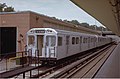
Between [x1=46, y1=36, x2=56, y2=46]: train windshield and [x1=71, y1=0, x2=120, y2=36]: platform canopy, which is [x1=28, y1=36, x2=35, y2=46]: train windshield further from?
[x1=71, y1=0, x2=120, y2=36]: platform canopy

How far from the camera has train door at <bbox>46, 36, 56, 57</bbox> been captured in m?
17.6

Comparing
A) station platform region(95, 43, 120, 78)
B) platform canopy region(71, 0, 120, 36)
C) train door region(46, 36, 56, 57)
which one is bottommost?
station platform region(95, 43, 120, 78)

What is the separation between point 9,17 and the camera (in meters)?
24.9

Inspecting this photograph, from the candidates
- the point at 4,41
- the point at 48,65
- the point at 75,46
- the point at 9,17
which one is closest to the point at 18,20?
the point at 9,17

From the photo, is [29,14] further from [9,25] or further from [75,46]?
[75,46]

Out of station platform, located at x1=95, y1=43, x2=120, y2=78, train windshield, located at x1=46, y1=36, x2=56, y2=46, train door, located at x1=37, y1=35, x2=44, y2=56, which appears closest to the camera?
station platform, located at x1=95, y1=43, x2=120, y2=78

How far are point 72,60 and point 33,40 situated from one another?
4785mm

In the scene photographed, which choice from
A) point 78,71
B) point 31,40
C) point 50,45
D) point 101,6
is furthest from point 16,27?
point 101,6

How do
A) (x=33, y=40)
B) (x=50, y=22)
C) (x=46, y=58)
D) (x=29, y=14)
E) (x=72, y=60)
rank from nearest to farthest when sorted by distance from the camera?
(x=46, y=58), (x=33, y=40), (x=72, y=60), (x=29, y=14), (x=50, y=22)

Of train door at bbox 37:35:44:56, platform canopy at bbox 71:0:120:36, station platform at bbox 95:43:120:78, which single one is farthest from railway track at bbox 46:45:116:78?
platform canopy at bbox 71:0:120:36

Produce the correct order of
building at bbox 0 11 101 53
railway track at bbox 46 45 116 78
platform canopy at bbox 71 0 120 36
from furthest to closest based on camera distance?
1. building at bbox 0 11 101 53
2. railway track at bbox 46 45 116 78
3. platform canopy at bbox 71 0 120 36

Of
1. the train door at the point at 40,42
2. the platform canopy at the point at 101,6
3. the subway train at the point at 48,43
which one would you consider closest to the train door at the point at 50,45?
the subway train at the point at 48,43

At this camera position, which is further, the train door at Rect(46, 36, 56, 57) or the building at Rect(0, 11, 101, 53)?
the building at Rect(0, 11, 101, 53)

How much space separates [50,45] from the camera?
17.9 metres
